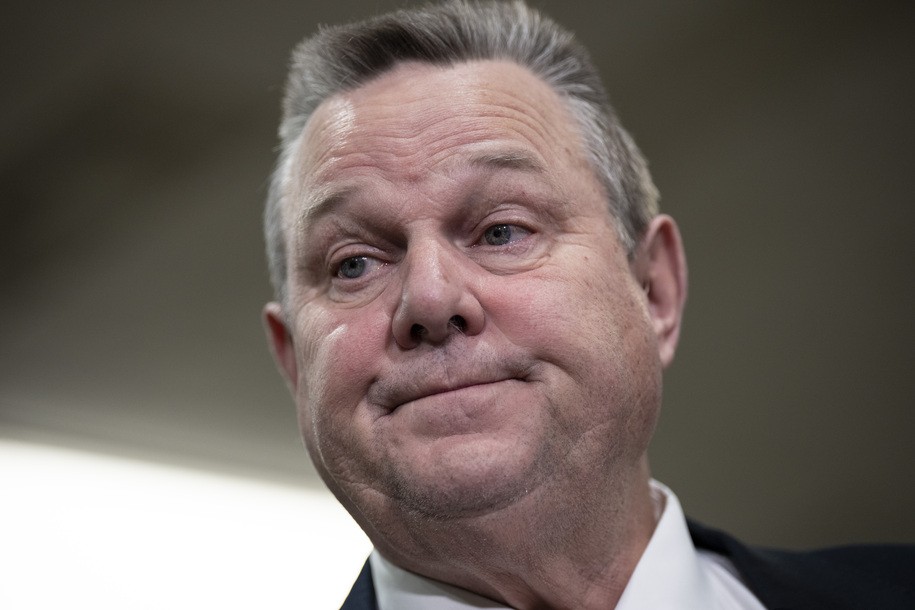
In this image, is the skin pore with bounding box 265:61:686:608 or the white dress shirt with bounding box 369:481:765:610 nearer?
the skin pore with bounding box 265:61:686:608

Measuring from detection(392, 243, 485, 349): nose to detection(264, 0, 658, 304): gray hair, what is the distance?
0.29 metres

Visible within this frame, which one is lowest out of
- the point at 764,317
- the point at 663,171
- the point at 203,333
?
the point at 203,333

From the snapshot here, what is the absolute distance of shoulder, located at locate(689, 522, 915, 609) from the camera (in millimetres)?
1295

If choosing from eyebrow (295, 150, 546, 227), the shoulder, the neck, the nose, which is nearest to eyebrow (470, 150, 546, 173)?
eyebrow (295, 150, 546, 227)

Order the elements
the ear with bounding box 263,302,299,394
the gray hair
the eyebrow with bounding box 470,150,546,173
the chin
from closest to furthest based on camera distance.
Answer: the chin → the eyebrow with bounding box 470,150,546,173 → the gray hair → the ear with bounding box 263,302,299,394

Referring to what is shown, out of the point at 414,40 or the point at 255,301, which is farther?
the point at 255,301

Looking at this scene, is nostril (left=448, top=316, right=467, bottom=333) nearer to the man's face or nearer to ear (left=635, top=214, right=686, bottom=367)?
the man's face

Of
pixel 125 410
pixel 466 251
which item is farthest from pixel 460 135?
pixel 125 410

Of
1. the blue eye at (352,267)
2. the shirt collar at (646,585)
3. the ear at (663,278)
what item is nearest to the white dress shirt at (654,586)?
the shirt collar at (646,585)

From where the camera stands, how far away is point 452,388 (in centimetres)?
100

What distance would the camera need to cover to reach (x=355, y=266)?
1.15 m

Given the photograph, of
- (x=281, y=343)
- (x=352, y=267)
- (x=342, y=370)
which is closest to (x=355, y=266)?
(x=352, y=267)

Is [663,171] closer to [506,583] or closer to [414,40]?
[414,40]

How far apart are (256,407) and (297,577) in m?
0.36
